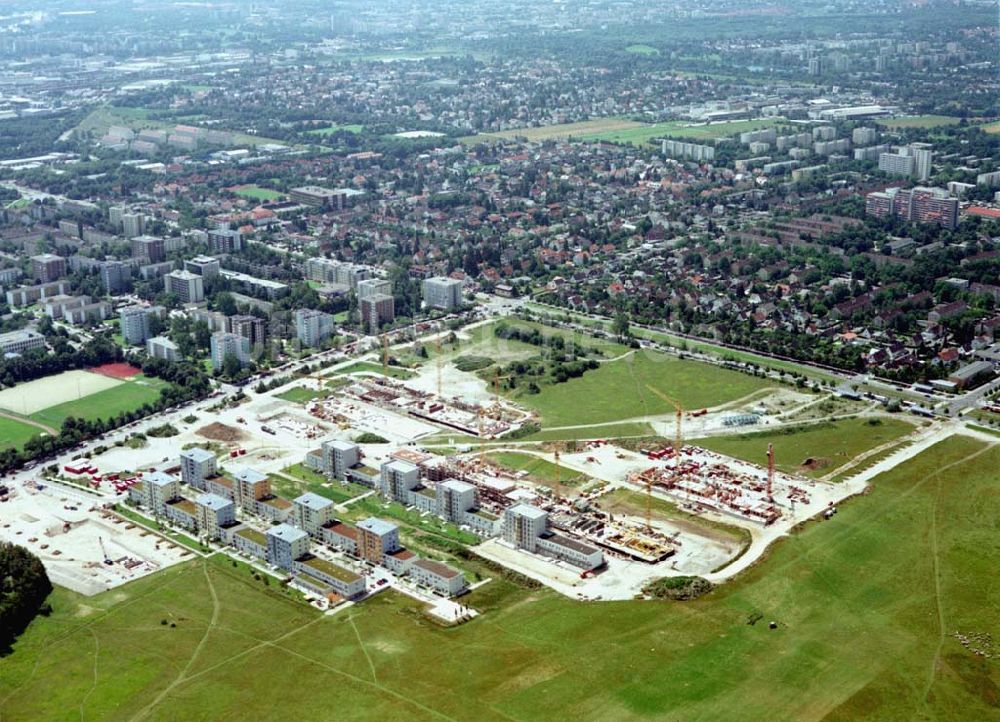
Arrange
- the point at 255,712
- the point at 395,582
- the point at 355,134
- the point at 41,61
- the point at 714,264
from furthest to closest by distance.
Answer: the point at 41,61 < the point at 355,134 < the point at 714,264 < the point at 395,582 < the point at 255,712

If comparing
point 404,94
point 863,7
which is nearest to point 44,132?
point 404,94

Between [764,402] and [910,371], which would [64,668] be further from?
[910,371]

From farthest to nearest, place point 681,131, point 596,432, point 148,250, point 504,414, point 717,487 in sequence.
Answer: point 681,131 < point 148,250 < point 504,414 < point 596,432 < point 717,487

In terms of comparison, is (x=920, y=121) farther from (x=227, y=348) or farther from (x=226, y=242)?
(x=227, y=348)

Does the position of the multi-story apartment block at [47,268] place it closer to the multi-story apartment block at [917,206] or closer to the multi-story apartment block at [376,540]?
the multi-story apartment block at [376,540]

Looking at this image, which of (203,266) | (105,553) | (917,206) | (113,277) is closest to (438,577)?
(105,553)
